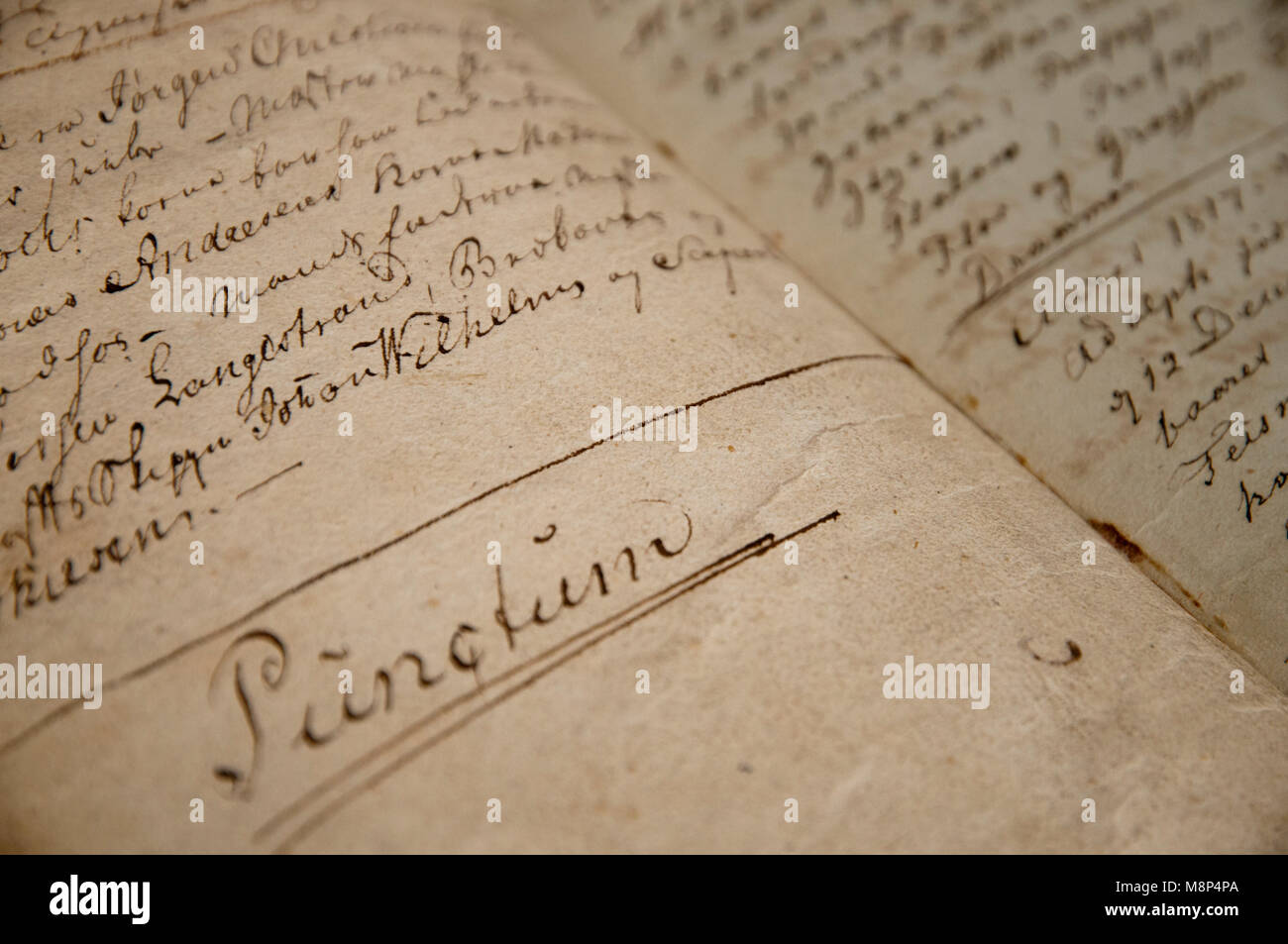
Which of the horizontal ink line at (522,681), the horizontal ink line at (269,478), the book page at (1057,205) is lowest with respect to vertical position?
the horizontal ink line at (522,681)

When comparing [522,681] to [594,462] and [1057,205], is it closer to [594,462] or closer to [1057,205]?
[594,462]

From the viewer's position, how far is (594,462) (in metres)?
0.64

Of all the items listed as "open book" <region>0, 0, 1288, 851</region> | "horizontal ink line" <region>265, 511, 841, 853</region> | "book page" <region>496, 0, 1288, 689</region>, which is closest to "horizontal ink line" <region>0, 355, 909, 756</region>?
"open book" <region>0, 0, 1288, 851</region>

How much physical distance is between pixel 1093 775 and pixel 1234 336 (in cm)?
50

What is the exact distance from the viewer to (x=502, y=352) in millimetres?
677

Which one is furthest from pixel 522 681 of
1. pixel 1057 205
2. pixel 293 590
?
pixel 1057 205

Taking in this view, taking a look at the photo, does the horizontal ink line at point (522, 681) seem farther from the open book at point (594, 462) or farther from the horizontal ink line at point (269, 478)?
the horizontal ink line at point (269, 478)

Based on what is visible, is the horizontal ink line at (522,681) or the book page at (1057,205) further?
the book page at (1057,205)

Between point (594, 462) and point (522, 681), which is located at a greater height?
point (594, 462)

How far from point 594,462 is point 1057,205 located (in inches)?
25.2

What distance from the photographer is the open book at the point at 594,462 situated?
0.54 metres

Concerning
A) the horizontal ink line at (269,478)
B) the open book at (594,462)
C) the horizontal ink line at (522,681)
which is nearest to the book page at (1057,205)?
the open book at (594,462)

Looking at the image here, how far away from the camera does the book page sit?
74 centimetres

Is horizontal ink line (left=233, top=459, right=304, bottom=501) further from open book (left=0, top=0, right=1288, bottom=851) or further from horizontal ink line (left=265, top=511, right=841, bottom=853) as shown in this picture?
horizontal ink line (left=265, top=511, right=841, bottom=853)
